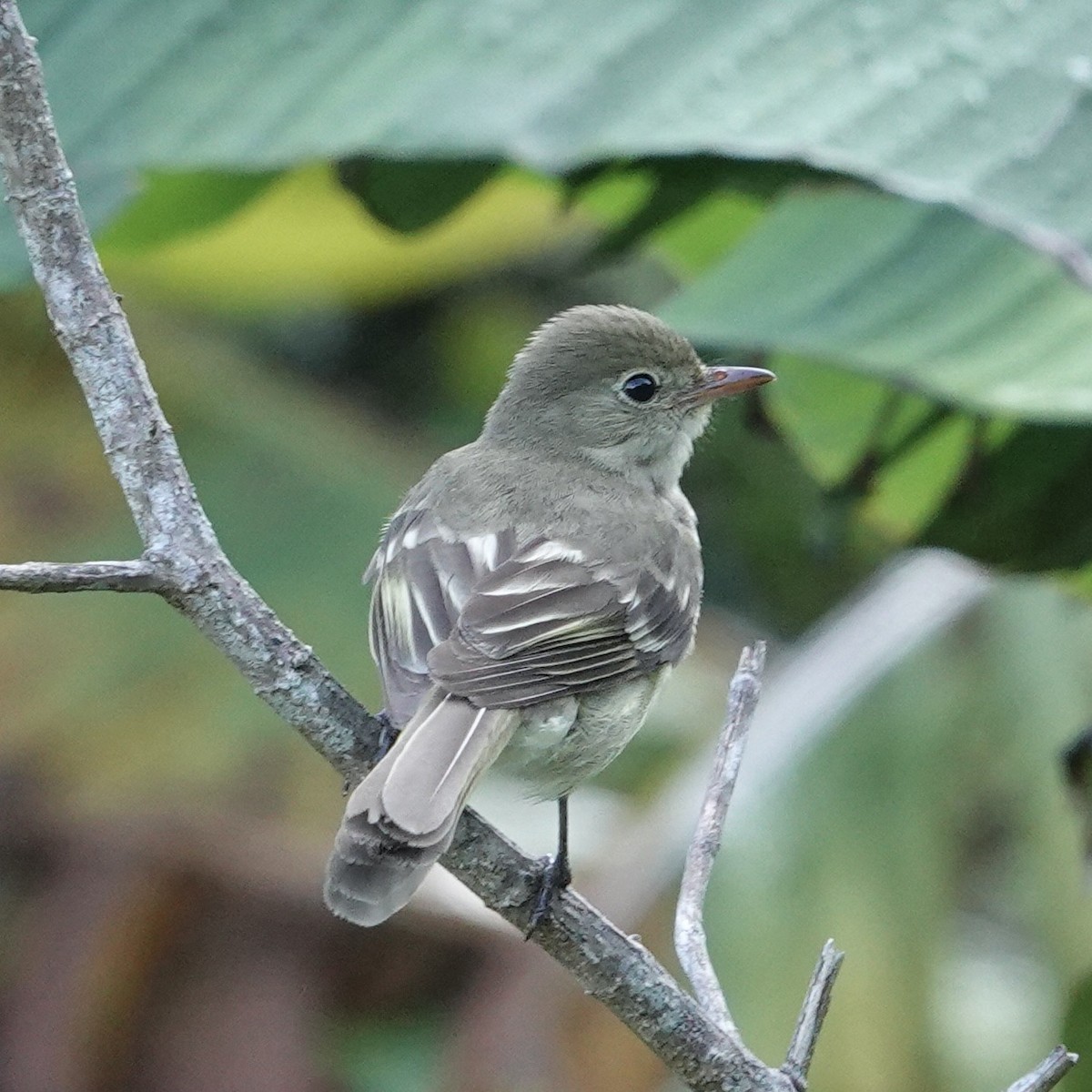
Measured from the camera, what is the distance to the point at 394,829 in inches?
108

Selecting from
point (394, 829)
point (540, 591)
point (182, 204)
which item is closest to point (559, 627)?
point (540, 591)

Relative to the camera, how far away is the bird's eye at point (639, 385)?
15.8 feet

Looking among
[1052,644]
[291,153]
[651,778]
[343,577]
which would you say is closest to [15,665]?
[343,577]

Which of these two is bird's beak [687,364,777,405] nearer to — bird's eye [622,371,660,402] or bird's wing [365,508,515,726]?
bird's eye [622,371,660,402]

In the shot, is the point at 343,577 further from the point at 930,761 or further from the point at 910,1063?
the point at 910,1063

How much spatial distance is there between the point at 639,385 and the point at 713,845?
2.01 meters

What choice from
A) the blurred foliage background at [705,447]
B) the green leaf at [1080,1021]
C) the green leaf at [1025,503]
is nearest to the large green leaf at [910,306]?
the blurred foliage background at [705,447]

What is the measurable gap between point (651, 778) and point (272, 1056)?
4.89ft

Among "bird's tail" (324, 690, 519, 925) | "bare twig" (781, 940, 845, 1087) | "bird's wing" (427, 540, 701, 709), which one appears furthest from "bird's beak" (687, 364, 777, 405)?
"bare twig" (781, 940, 845, 1087)

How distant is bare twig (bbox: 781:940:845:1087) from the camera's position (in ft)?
9.11

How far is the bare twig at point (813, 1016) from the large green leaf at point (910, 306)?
4.11 feet

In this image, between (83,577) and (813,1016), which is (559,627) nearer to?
(813,1016)

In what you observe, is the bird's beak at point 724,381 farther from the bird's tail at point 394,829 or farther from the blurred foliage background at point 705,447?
the bird's tail at point 394,829

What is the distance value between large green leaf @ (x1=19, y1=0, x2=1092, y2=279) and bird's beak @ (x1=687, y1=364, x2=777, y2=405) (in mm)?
676
